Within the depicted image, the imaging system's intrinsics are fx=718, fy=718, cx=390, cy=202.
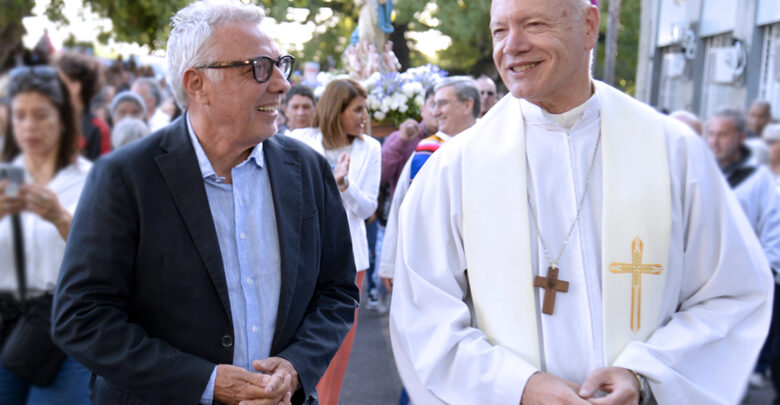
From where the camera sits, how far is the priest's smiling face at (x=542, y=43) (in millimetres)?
1990

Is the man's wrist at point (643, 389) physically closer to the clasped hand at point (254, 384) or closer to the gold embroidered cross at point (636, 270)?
the gold embroidered cross at point (636, 270)

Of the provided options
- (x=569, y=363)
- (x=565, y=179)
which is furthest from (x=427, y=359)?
(x=565, y=179)

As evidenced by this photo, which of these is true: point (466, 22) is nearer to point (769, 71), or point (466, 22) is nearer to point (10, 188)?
point (769, 71)

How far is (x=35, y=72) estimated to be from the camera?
211 cm

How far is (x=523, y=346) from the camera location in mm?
2031

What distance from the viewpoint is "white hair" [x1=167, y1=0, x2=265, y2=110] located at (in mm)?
2146

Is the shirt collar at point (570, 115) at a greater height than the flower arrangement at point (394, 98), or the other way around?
the shirt collar at point (570, 115)

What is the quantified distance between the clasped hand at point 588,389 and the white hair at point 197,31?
50.2 inches

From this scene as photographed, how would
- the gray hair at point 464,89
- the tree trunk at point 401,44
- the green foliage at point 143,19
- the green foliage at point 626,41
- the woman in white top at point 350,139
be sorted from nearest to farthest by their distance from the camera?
the woman in white top at point 350,139 → the gray hair at point 464,89 → the green foliage at point 143,19 → the green foliage at point 626,41 → the tree trunk at point 401,44

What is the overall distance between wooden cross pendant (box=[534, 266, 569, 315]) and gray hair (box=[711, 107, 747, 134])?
91.3 inches

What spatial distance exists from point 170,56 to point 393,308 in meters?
1.05

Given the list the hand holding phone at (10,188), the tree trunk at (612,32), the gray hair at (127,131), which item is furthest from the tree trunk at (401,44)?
the hand holding phone at (10,188)

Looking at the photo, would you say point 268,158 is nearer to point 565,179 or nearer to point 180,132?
point 180,132

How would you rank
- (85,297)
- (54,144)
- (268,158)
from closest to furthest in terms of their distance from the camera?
(85,297) → (54,144) → (268,158)
